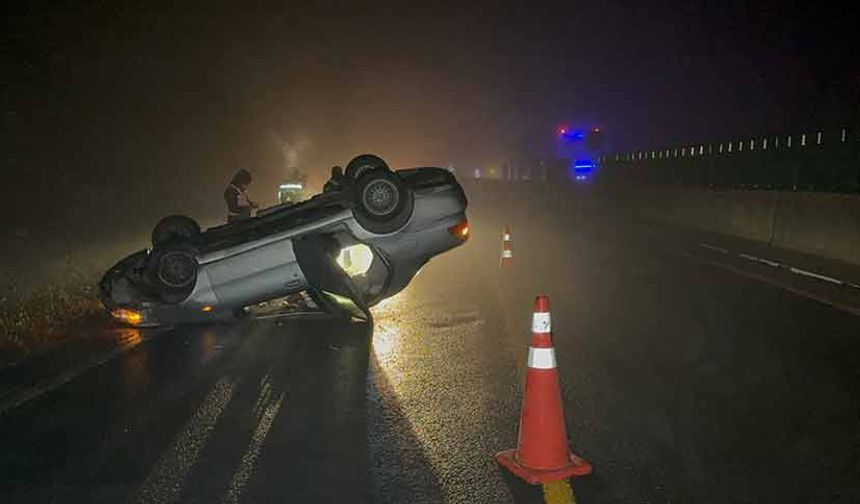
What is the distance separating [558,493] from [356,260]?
15.3 ft

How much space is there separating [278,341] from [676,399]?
4305 mm

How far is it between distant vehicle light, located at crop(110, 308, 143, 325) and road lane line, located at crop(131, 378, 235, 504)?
8.08 ft

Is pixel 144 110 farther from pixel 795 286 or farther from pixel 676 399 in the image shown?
pixel 676 399

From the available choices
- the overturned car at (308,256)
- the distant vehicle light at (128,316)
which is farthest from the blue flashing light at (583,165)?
the distant vehicle light at (128,316)

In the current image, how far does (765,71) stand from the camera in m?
44.9

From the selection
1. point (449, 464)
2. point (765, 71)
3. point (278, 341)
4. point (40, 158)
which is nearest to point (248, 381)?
point (278, 341)

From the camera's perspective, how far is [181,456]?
5109mm

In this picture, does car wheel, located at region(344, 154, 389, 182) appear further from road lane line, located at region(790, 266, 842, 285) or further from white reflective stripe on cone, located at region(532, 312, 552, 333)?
road lane line, located at region(790, 266, 842, 285)

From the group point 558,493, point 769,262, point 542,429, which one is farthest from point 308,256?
point 769,262

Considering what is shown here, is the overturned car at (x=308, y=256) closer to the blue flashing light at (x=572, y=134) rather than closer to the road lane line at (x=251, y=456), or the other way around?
the road lane line at (x=251, y=456)

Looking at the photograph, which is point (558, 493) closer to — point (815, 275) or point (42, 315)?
point (42, 315)

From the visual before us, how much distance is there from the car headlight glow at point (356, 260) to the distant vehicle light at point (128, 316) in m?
2.20

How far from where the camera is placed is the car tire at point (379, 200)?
8.29 metres

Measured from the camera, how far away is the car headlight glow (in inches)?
342
